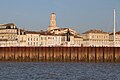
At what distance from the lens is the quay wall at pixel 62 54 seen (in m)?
57.4

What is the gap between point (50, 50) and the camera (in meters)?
59.5

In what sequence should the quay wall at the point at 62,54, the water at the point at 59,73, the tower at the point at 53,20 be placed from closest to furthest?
the water at the point at 59,73 → the quay wall at the point at 62,54 → the tower at the point at 53,20

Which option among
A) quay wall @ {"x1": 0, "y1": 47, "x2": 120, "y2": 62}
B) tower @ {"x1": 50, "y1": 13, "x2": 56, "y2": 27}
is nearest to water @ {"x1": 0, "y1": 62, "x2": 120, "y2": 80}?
quay wall @ {"x1": 0, "y1": 47, "x2": 120, "y2": 62}

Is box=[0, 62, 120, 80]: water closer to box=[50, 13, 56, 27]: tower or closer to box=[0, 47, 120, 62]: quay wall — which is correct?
box=[0, 47, 120, 62]: quay wall

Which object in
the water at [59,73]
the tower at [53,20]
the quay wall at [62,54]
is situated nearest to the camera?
the water at [59,73]

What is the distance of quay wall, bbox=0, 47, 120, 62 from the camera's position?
188 ft

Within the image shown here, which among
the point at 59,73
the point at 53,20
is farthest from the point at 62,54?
the point at 53,20

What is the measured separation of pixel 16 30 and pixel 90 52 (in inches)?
3664

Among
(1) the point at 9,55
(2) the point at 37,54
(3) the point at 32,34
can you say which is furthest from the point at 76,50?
(3) the point at 32,34

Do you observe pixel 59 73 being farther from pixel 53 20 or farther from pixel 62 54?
pixel 53 20

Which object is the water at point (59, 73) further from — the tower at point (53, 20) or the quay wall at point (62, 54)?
the tower at point (53, 20)

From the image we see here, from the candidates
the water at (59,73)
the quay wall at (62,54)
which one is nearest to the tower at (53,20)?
the quay wall at (62,54)

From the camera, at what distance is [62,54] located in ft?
194

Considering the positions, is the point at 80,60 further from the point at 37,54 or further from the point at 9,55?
the point at 9,55
